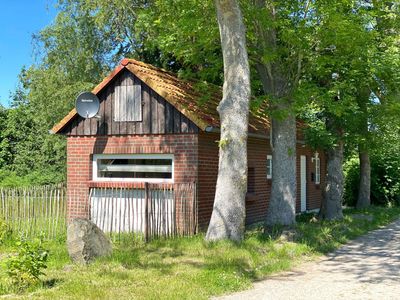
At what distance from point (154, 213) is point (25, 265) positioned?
15.5 feet

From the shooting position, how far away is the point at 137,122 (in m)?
14.3

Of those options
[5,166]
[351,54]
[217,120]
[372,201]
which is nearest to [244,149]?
[217,120]

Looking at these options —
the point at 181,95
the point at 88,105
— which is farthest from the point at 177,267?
the point at 88,105

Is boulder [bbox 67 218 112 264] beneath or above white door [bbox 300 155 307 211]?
beneath

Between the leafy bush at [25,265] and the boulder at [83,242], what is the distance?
143 cm

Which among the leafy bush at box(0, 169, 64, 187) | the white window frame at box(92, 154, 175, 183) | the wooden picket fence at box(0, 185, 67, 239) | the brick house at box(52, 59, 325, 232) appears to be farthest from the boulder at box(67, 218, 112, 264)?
the leafy bush at box(0, 169, 64, 187)

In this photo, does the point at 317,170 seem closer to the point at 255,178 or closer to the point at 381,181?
the point at 381,181

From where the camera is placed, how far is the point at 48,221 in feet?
41.3

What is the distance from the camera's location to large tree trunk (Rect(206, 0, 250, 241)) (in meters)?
10.8

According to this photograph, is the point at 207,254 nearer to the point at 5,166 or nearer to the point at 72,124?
the point at 72,124

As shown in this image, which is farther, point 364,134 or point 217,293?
point 364,134

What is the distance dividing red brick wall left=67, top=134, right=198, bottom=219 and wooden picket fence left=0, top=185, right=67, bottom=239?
1.49 meters

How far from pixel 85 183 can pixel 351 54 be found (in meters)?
8.27

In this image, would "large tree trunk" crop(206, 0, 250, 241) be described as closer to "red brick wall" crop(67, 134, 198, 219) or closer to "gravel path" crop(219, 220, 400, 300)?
"gravel path" crop(219, 220, 400, 300)
